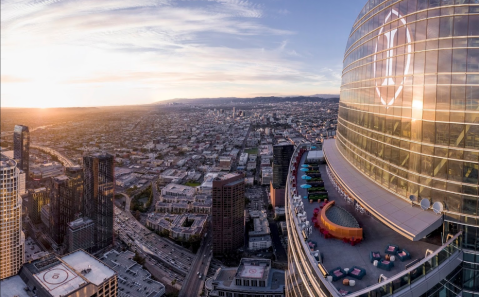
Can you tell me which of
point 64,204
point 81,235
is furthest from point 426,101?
point 64,204

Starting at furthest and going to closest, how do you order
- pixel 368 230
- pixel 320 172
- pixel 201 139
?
pixel 201 139 < pixel 320 172 < pixel 368 230

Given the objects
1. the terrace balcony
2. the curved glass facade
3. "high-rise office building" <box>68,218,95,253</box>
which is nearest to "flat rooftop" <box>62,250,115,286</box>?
"high-rise office building" <box>68,218,95,253</box>

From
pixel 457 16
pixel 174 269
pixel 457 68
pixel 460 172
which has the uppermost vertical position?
pixel 457 16

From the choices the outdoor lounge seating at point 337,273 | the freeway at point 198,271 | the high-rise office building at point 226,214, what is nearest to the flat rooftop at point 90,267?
the freeway at point 198,271

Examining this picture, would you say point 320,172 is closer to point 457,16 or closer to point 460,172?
point 460,172

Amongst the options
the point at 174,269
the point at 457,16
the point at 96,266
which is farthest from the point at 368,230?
the point at 174,269

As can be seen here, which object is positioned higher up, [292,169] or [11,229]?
[292,169]

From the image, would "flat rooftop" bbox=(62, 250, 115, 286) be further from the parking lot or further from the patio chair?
the patio chair

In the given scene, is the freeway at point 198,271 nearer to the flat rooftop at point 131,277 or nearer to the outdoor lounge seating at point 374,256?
the flat rooftop at point 131,277
